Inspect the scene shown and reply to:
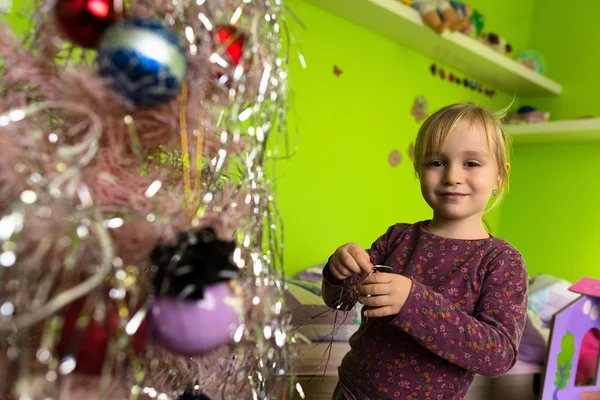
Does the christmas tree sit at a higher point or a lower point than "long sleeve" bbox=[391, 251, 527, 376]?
higher

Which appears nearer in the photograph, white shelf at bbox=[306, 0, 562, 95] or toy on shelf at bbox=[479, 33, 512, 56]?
white shelf at bbox=[306, 0, 562, 95]

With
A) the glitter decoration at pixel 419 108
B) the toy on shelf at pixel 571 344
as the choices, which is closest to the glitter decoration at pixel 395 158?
the glitter decoration at pixel 419 108

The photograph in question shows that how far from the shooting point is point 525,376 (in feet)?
4.37

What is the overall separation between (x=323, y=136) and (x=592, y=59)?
131 centimetres

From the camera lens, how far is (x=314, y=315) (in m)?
1.06

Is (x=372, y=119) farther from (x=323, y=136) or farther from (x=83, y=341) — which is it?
(x=83, y=341)

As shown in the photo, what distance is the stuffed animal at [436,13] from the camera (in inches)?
63.7

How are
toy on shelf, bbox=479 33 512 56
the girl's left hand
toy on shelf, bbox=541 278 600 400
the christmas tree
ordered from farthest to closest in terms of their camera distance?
toy on shelf, bbox=479 33 512 56 < toy on shelf, bbox=541 278 600 400 < the girl's left hand < the christmas tree

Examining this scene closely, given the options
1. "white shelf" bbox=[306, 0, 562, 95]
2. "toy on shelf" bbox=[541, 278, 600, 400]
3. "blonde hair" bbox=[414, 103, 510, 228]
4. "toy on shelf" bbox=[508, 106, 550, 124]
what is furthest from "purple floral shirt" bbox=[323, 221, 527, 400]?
"toy on shelf" bbox=[508, 106, 550, 124]

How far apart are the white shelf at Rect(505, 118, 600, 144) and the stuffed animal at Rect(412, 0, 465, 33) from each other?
62 centimetres

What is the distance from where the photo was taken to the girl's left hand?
0.60 metres

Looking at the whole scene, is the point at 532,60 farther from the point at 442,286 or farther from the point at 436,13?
the point at 442,286

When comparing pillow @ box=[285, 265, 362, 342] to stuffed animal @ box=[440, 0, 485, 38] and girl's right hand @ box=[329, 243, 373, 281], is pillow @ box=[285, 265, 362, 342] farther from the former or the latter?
stuffed animal @ box=[440, 0, 485, 38]

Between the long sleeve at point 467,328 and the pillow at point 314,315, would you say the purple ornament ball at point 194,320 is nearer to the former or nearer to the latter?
the long sleeve at point 467,328
